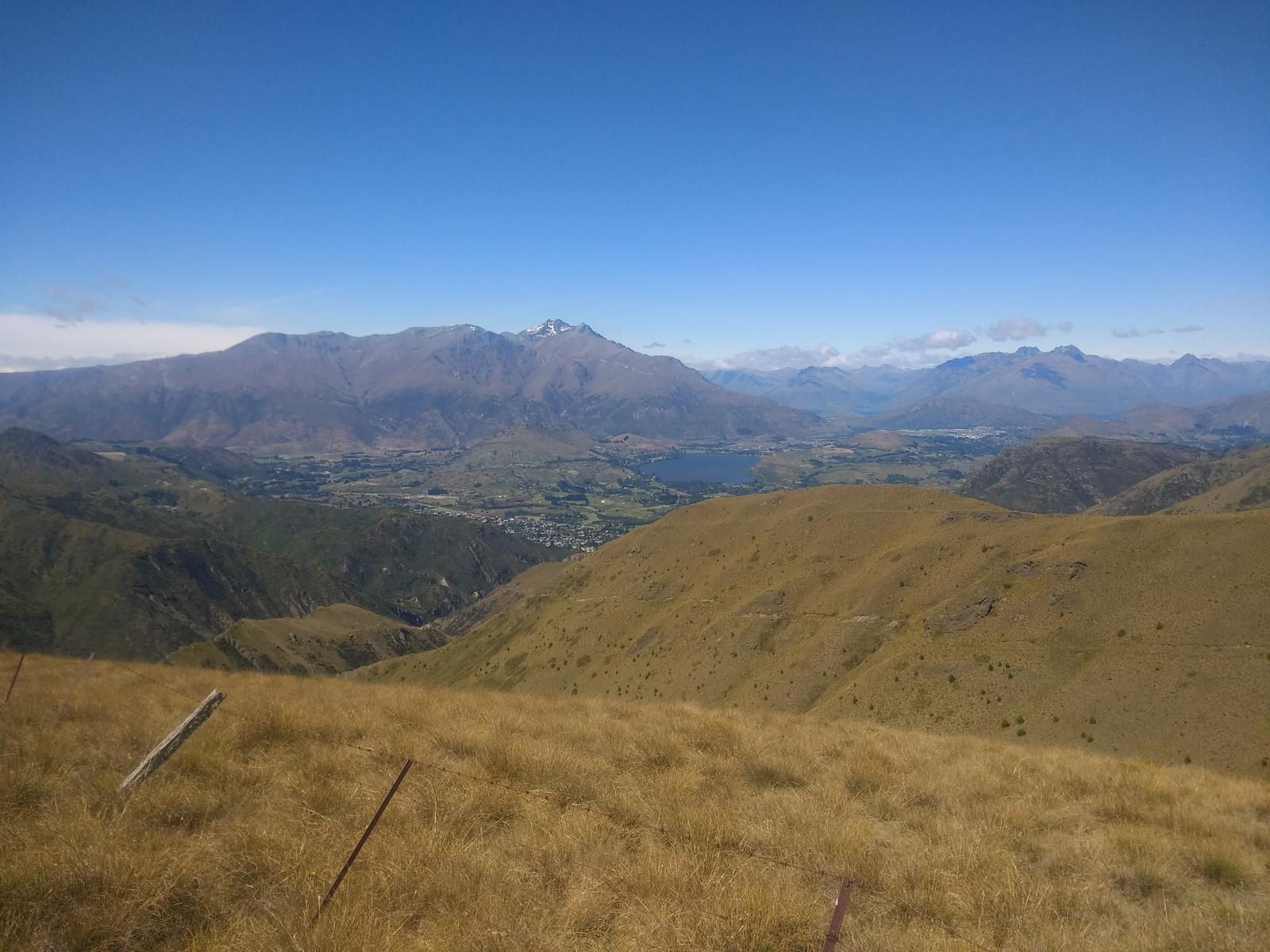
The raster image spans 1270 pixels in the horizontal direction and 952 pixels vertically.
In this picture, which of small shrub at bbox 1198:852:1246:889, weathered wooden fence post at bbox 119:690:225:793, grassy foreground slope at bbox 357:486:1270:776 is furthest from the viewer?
grassy foreground slope at bbox 357:486:1270:776

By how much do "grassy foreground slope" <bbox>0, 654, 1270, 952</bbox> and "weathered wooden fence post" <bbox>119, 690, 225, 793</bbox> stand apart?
0.98ft

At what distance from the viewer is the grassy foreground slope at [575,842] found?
5.72 meters

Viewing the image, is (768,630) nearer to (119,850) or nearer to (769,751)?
(769,751)

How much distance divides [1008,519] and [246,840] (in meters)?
69.5

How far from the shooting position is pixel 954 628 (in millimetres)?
45562

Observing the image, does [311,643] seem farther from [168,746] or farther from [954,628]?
[168,746]

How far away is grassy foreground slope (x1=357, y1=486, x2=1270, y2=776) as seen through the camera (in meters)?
32.7

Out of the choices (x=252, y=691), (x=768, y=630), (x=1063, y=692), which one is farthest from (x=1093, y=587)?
(x=252, y=691)

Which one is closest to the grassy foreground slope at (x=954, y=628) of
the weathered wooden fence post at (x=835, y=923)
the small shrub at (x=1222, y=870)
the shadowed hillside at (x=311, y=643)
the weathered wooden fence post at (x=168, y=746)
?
the small shrub at (x=1222, y=870)

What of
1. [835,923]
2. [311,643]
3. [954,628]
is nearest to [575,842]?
[835,923]

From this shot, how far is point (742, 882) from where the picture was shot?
6488 mm

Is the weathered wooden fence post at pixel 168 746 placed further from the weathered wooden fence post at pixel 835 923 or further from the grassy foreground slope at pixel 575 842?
the weathered wooden fence post at pixel 835 923

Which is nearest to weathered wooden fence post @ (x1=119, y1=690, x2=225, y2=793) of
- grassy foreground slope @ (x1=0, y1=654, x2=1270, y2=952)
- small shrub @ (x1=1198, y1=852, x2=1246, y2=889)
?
grassy foreground slope @ (x1=0, y1=654, x2=1270, y2=952)

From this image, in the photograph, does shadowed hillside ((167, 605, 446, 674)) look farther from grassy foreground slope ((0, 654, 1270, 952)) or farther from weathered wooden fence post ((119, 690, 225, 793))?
weathered wooden fence post ((119, 690, 225, 793))
